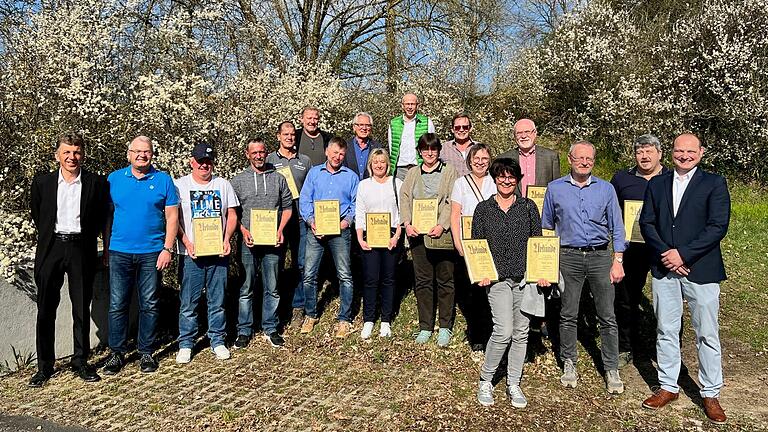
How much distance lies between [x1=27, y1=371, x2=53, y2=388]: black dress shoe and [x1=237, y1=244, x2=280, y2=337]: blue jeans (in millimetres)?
1821

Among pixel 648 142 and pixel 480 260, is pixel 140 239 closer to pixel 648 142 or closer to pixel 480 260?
pixel 480 260

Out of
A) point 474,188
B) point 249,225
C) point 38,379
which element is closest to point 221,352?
point 249,225

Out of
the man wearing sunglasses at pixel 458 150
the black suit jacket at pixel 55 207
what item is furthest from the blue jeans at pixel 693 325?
the black suit jacket at pixel 55 207

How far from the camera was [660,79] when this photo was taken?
1470 cm

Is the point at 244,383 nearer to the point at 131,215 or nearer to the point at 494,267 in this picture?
the point at 131,215

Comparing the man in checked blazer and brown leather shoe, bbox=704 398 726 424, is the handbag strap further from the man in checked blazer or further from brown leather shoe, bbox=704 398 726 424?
brown leather shoe, bbox=704 398 726 424

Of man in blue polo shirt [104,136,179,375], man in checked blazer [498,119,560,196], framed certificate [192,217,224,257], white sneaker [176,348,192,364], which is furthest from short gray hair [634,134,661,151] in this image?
white sneaker [176,348,192,364]

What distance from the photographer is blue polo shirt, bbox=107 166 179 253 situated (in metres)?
5.39

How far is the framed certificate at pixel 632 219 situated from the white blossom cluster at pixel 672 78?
9.92m

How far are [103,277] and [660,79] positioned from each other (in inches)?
541

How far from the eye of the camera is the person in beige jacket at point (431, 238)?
584cm

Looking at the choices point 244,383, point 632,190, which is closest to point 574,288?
point 632,190

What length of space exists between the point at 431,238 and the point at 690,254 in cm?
236

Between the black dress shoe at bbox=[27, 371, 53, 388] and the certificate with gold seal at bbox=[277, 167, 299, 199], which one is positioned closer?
the black dress shoe at bbox=[27, 371, 53, 388]
